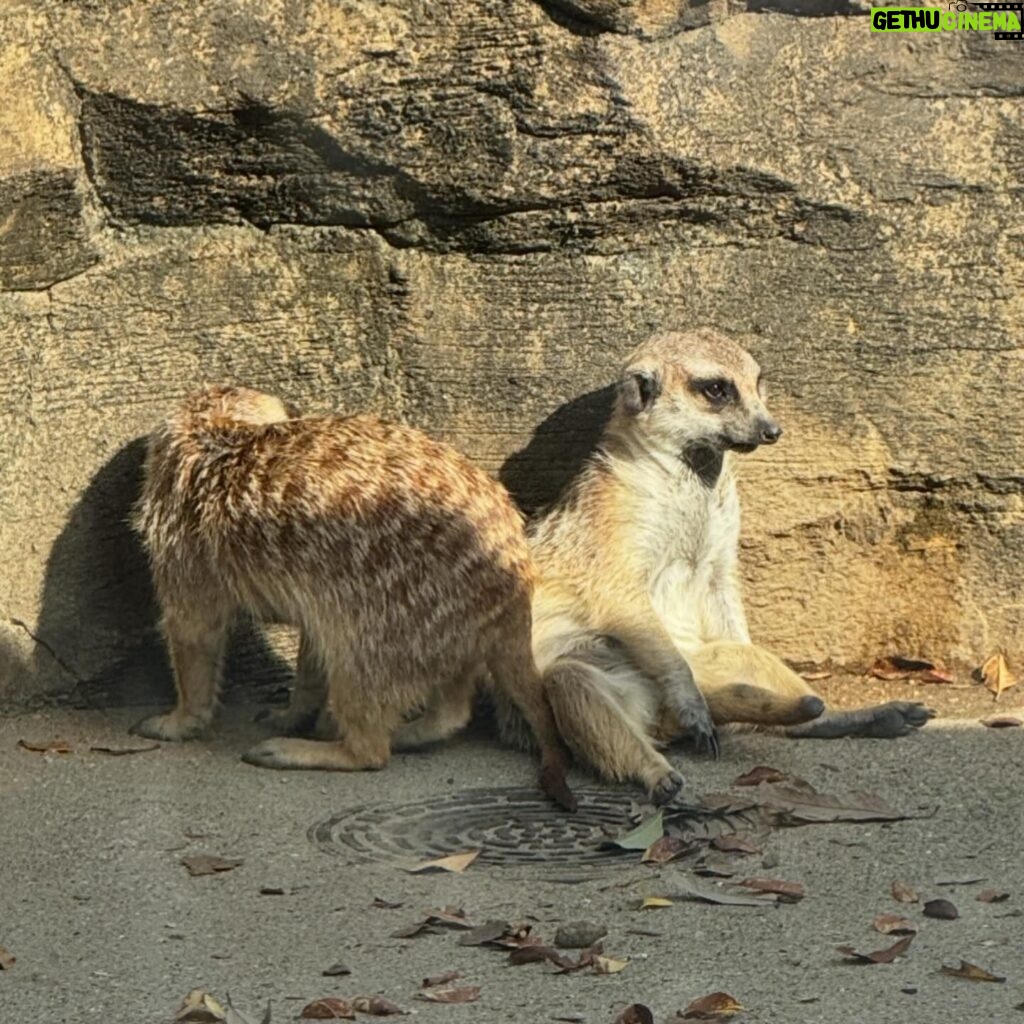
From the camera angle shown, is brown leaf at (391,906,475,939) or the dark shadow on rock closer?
brown leaf at (391,906,475,939)

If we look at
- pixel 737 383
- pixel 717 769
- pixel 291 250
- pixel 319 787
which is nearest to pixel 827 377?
pixel 737 383

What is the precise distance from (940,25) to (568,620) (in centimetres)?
219

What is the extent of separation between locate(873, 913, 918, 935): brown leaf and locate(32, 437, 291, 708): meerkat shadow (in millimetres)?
2775

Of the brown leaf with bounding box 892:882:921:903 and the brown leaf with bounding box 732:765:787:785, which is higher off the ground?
the brown leaf with bounding box 732:765:787:785

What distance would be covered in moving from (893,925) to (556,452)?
245 cm

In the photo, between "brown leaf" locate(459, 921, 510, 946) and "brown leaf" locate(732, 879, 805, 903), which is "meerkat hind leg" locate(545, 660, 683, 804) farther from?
"brown leaf" locate(459, 921, 510, 946)

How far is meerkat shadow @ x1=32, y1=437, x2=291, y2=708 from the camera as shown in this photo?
226 inches

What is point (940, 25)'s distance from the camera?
5691 mm

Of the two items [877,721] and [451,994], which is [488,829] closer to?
[451,994]

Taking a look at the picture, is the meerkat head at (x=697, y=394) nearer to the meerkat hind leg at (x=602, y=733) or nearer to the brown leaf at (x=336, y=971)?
the meerkat hind leg at (x=602, y=733)

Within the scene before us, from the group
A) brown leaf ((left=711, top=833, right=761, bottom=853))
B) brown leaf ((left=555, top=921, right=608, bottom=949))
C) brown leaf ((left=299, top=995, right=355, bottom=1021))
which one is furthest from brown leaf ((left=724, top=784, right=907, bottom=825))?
brown leaf ((left=299, top=995, right=355, bottom=1021))

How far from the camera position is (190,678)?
5.54 meters

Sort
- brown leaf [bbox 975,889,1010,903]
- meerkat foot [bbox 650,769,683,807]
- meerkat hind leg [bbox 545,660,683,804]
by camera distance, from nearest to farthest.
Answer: brown leaf [bbox 975,889,1010,903] → meerkat foot [bbox 650,769,683,807] → meerkat hind leg [bbox 545,660,683,804]

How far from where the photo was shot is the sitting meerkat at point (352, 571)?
5.19 meters
